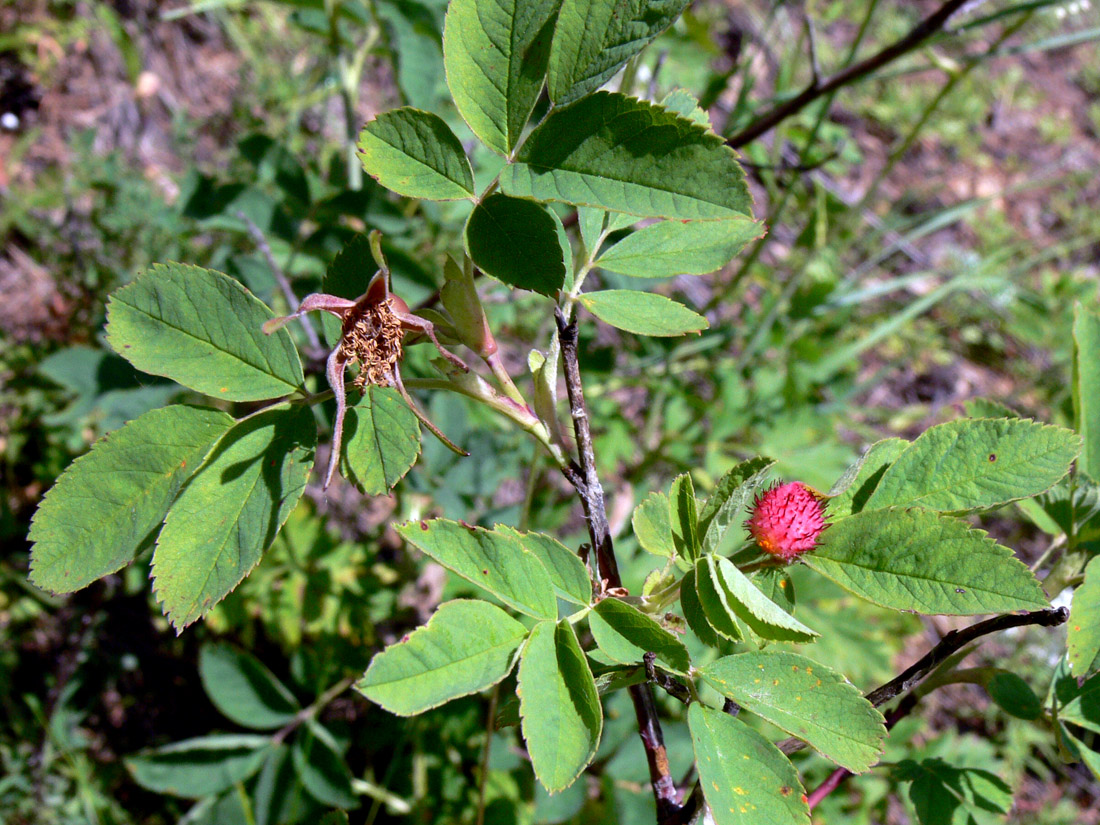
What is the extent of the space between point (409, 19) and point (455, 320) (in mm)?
1261

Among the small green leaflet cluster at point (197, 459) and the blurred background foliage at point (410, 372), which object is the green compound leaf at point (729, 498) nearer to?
the small green leaflet cluster at point (197, 459)

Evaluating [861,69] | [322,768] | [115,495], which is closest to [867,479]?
[115,495]

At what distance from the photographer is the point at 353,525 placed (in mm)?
2461

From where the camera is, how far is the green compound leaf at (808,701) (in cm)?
70

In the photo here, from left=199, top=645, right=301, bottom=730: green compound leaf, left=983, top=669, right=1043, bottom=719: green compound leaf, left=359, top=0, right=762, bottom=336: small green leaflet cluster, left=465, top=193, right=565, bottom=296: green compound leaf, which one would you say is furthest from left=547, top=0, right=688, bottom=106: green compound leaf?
left=199, top=645, right=301, bottom=730: green compound leaf

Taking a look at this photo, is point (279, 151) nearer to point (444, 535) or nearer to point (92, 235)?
point (92, 235)

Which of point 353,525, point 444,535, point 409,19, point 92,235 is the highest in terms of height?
point 409,19

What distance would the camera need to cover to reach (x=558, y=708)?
72 cm

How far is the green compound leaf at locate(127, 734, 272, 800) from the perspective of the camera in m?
1.83

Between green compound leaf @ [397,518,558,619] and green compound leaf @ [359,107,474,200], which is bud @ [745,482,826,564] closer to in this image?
green compound leaf @ [397,518,558,619]

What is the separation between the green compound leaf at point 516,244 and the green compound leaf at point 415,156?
4cm

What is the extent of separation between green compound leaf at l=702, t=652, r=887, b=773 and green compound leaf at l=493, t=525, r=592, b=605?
5.7 inches

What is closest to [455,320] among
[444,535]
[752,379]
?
[444,535]

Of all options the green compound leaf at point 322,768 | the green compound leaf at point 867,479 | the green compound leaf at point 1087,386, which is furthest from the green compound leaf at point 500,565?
the green compound leaf at point 322,768
